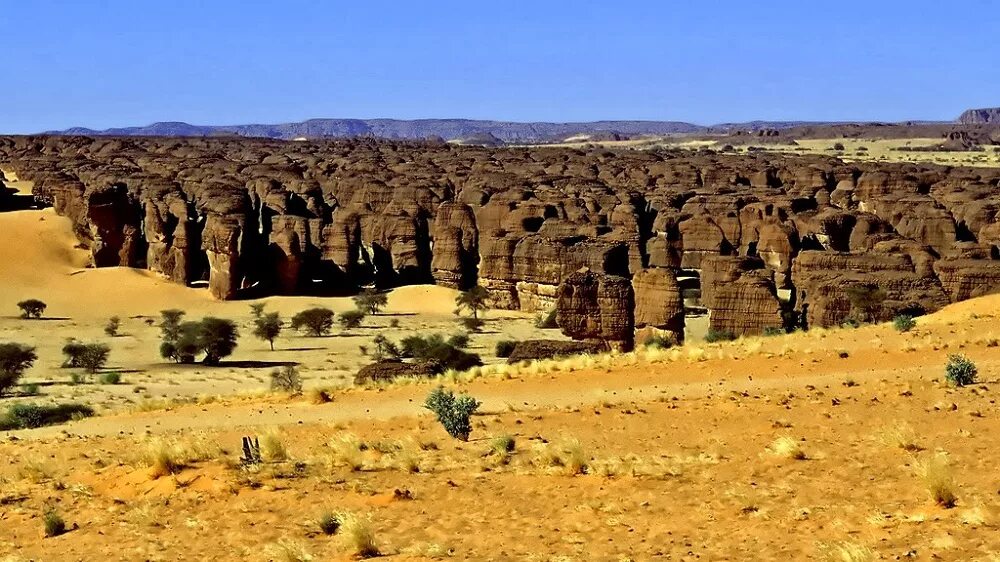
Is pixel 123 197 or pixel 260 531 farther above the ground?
pixel 123 197

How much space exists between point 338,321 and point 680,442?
32.6 metres

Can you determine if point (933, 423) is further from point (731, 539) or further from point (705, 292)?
point (705, 292)

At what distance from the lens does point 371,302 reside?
48594 mm

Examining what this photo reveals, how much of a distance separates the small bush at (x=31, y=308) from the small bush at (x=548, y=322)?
2118 centimetres

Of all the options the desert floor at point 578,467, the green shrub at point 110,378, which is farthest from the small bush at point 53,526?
the green shrub at point 110,378

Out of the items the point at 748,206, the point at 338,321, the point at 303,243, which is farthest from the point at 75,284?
the point at 748,206

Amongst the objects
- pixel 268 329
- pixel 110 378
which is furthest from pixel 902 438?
pixel 268 329

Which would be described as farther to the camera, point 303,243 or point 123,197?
point 123,197

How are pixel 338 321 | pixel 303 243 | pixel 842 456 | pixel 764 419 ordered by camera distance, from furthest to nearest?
1. pixel 303 243
2. pixel 338 321
3. pixel 764 419
4. pixel 842 456

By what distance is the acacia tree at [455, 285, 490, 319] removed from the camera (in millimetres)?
47150

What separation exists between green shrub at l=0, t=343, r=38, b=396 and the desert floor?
11.4 m

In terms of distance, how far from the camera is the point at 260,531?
491 inches

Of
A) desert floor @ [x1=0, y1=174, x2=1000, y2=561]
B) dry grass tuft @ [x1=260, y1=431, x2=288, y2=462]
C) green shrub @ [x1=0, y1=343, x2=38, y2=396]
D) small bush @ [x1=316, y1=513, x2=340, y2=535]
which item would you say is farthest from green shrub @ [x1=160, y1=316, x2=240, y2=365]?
small bush @ [x1=316, y1=513, x2=340, y2=535]

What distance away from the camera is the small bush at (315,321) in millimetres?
44156
